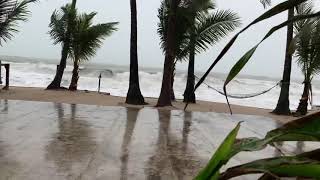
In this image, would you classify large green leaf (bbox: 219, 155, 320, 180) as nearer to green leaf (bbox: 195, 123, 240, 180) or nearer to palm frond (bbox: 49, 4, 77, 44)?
green leaf (bbox: 195, 123, 240, 180)

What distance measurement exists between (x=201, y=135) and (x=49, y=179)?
394cm

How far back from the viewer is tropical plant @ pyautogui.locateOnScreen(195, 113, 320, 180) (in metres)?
1.07

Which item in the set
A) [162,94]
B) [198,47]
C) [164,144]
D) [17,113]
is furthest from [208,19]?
[164,144]

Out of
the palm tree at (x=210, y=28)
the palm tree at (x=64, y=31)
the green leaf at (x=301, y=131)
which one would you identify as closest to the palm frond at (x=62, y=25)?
the palm tree at (x=64, y=31)

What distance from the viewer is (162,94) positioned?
14.2 metres

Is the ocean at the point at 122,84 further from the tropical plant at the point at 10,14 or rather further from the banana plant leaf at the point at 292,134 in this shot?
the banana plant leaf at the point at 292,134

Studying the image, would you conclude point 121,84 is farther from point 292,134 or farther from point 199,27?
point 292,134

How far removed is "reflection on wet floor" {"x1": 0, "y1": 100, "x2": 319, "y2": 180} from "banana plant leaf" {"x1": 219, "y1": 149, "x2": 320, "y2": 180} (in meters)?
3.21

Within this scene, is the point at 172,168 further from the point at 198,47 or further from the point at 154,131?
the point at 198,47

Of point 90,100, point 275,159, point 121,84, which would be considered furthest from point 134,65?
point 121,84

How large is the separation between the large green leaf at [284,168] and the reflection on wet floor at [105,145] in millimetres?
3209

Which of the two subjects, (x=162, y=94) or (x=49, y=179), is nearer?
(x=49, y=179)

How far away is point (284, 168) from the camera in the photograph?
1.09 m

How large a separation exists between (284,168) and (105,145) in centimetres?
512
